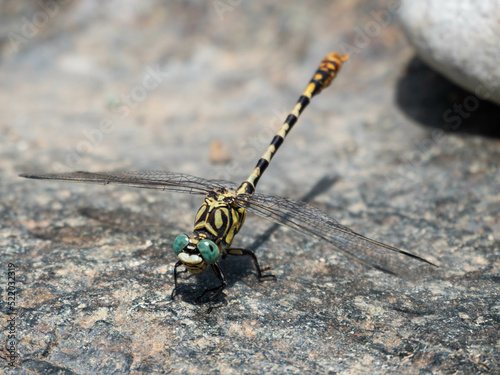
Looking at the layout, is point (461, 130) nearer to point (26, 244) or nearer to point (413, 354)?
point (413, 354)

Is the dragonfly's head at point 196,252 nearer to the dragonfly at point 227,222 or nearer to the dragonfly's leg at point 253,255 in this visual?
the dragonfly at point 227,222

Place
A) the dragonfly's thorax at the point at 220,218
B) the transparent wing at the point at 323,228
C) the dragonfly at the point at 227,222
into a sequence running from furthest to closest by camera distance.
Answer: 1. the dragonfly's thorax at the point at 220,218
2. the dragonfly at the point at 227,222
3. the transparent wing at the point at 323,228

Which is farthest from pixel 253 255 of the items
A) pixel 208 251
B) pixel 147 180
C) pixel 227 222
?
pixel 147 180

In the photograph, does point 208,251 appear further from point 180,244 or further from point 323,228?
point 323,228

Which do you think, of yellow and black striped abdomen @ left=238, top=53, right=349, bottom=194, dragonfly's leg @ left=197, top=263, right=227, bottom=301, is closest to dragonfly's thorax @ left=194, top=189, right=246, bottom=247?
dragonfly's leg @ left=197, top=263, right=227, bottom=301

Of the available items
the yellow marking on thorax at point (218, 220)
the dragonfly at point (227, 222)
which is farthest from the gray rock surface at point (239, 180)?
the yellow marking on thorax at point (218, 220)

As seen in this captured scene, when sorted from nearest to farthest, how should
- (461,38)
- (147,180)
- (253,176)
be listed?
1. (147,180)
2. (253,176)
3. (461,38)

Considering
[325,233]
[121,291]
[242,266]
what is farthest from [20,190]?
[325,233]
